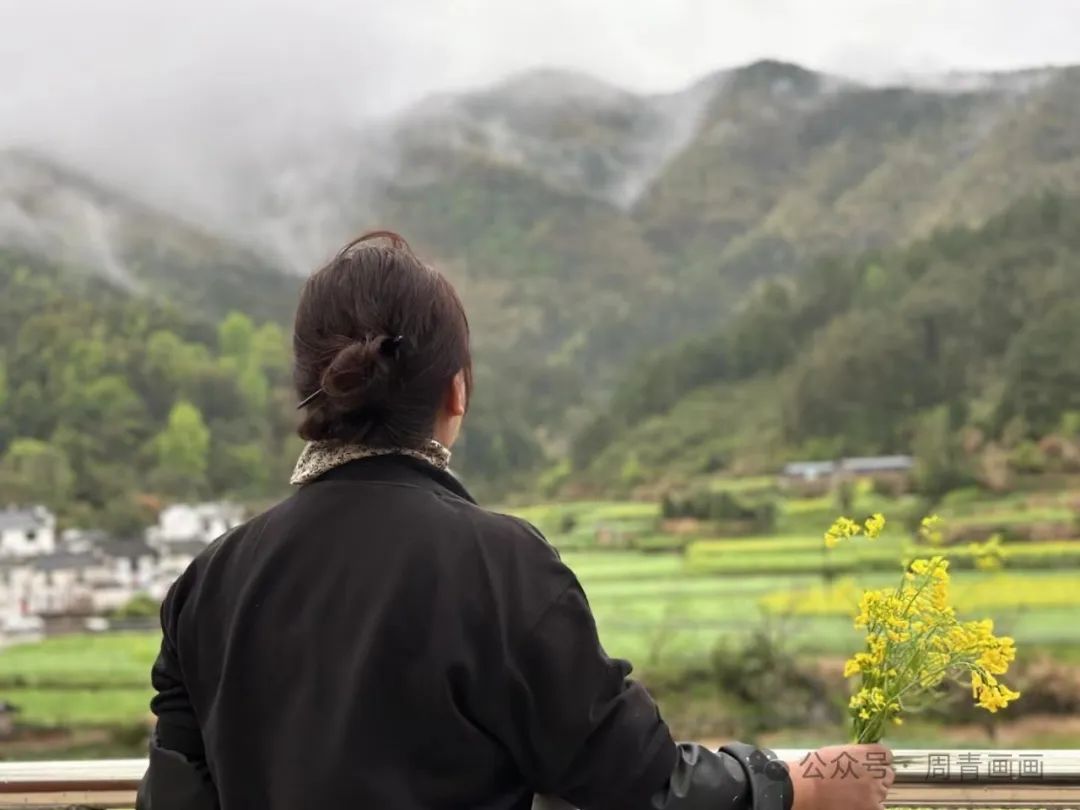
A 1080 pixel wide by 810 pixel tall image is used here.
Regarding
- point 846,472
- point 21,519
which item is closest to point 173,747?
point 21,519

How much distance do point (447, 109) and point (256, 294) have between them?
43.9 inches

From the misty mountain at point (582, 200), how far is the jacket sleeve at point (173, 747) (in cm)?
364

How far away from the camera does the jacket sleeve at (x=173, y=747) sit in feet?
2.81

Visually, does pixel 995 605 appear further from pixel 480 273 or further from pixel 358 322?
pixel 358 322

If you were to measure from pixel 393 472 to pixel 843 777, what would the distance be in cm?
43

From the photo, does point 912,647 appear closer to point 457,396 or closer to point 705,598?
point 457,396

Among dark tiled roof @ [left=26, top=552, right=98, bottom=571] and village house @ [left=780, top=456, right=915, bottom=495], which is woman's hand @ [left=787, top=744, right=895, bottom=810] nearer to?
village house @ [left=780, top=456, right=915, bottom=495]

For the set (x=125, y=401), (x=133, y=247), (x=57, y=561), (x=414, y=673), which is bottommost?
(x=414, y=673)

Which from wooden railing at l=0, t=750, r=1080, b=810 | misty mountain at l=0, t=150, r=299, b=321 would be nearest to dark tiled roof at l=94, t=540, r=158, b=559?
misty mountain at l=0, t=150, r=299, b=321

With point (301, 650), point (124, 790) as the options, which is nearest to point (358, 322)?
point (301, 650)

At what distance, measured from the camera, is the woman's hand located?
0.87 meters

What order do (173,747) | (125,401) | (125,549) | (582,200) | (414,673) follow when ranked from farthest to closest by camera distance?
(582,200) < (125,401) < (125,549) < (173,747) < (414,673)

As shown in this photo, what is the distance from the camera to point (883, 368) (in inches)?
178

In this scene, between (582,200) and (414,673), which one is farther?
(582,200)
